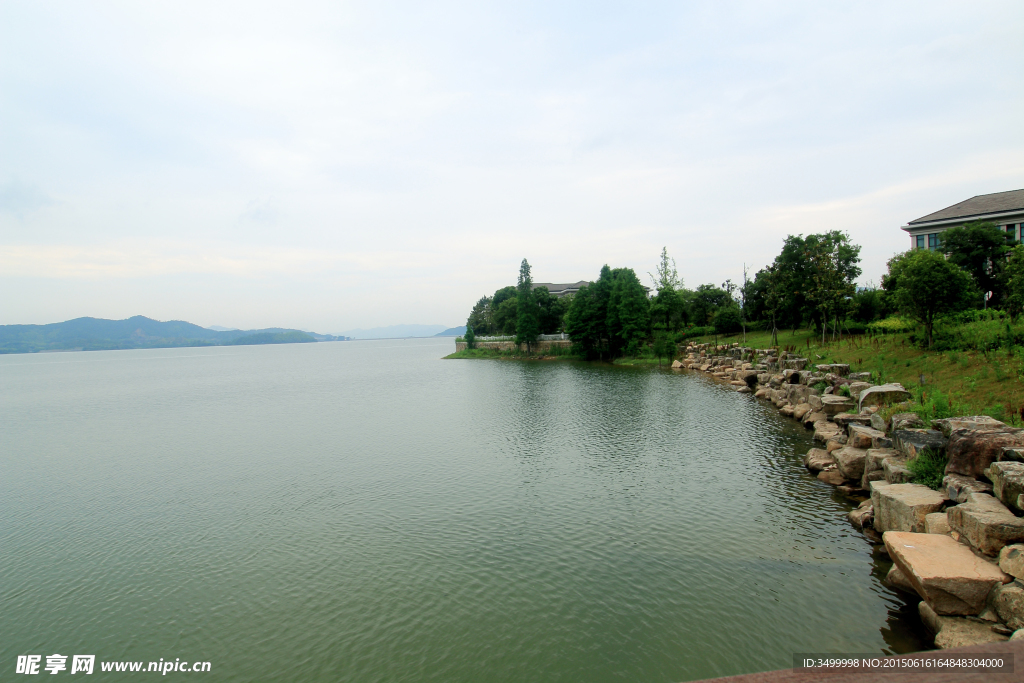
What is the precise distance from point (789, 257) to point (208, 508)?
55.3 meters

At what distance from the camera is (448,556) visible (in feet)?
48.4

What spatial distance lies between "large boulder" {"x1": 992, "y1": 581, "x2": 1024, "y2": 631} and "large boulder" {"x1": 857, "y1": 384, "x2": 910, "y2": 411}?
49.5 ft

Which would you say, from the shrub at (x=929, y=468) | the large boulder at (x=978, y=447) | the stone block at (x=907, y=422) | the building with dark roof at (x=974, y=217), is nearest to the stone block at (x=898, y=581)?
the large boulder at (x=978, y=447)

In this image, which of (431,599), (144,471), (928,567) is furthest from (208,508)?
(928,567)

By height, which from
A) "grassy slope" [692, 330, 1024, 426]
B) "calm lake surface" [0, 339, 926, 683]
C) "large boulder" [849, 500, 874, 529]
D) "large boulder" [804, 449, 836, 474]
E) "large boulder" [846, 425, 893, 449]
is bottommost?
"calm lake surface" [0, 339, 926, 683]

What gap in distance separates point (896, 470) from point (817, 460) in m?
4.91

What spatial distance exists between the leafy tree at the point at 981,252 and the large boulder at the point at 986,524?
42978mm

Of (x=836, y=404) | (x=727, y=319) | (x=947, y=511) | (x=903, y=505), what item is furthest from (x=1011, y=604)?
(x=727, y=319)

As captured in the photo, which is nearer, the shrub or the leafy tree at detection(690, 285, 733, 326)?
the shrub

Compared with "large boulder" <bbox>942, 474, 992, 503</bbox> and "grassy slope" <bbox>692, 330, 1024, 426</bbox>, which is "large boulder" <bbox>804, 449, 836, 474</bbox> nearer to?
"grassy slope" <bbox>692, 330, 1024, 426</bbox>

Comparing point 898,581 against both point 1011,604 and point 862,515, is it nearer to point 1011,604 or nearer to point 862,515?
point 1011,604

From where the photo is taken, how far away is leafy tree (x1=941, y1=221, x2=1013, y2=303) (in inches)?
1740

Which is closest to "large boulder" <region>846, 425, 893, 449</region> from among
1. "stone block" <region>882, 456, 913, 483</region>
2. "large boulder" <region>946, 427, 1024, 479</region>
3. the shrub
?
"stone block" <region>882, 456, 913, 483</region>

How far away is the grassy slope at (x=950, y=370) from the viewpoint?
59.8 ft
